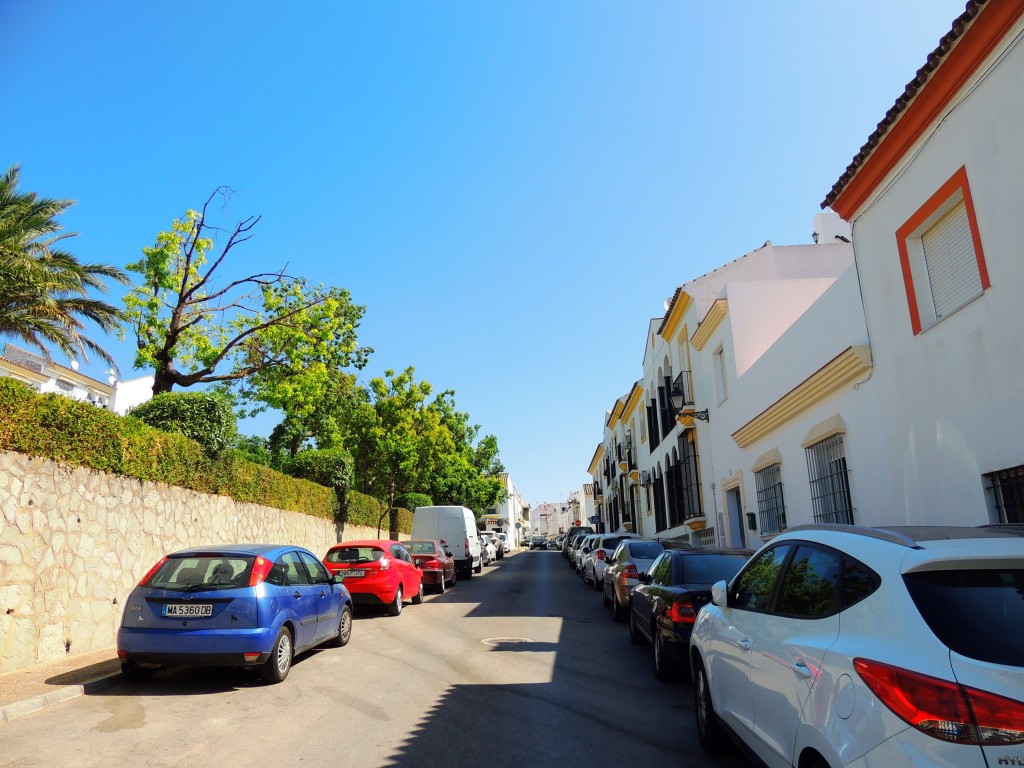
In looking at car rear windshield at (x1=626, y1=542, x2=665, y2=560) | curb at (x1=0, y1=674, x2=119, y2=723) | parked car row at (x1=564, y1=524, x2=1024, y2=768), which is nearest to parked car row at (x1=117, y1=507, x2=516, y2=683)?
curb at (x1=0, y1=674, x2=119, y2=723)

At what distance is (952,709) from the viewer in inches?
94.7

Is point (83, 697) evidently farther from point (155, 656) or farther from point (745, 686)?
point (745, 686)

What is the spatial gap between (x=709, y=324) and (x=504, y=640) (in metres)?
10.4

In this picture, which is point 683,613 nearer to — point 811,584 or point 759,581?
point 759,581

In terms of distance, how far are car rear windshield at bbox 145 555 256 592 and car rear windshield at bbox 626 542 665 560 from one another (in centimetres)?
821

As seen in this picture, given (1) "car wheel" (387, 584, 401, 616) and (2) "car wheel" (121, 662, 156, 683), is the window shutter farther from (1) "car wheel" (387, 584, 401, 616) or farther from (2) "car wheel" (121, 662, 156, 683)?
(1) "car wheel" (387, 584, 401, 616)

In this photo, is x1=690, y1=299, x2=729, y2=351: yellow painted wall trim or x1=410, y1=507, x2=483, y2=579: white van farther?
x1=410, y1=507, x2=483, y2=579: white van

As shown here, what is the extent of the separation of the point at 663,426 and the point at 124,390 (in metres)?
34.2

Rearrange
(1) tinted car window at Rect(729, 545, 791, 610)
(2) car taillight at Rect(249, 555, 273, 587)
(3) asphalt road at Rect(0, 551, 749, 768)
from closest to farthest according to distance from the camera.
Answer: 1. (1) tinted car window at Rect(729, 545, 791, 610)
2. (3) asphalt road at Rect(0, 551, 749, 768)
3. (2) car taillight at Rect(249, 555, 273, 587)

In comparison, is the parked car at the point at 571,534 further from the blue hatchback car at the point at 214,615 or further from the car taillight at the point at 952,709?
the car taillight at the point at 952,709

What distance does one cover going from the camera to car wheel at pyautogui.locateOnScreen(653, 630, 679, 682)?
7620 millimetres

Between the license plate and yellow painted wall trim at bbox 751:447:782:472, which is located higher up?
yellow painted wall trim at bbox 751:447:782:472

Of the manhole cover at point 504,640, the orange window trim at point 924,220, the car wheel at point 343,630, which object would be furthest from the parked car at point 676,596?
the car wheel at point 343,630

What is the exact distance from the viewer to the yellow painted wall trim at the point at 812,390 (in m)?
9.62
